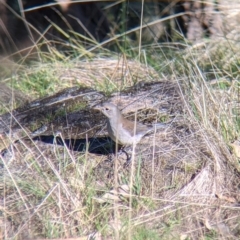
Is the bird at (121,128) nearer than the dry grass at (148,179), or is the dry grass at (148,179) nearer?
the dry grass at (148,179)

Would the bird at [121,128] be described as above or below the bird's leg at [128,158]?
above

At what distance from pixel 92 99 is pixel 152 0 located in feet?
13.4

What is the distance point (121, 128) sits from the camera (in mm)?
5777

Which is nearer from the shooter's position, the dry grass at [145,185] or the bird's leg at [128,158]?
the dry grass at [145,185]

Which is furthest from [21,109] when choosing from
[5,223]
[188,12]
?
[188,12]

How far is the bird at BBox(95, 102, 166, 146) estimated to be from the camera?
577cm

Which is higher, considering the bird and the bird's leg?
the bird

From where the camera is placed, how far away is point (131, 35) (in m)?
10.3

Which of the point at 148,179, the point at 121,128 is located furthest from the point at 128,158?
the point at 148,179

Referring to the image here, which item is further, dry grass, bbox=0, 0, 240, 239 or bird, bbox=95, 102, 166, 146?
bird, bbox=95, 102, 166, 146

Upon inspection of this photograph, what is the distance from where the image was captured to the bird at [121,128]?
5.77 m

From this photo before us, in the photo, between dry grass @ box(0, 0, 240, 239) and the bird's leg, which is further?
the bird's leg

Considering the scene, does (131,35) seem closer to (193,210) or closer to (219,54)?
(219,54)

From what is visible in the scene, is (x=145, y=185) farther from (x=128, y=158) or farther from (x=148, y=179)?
(x=128, y=158)
